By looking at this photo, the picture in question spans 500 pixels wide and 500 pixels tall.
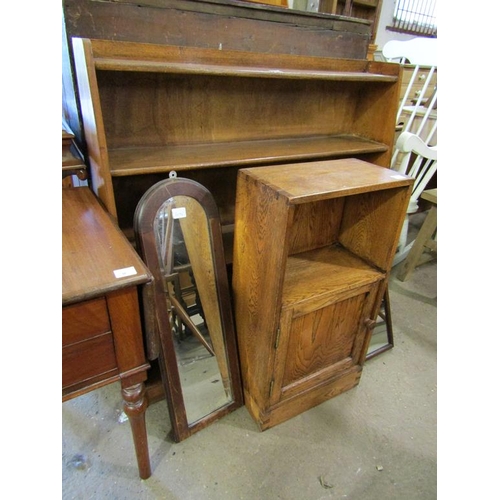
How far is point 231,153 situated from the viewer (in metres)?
1.26

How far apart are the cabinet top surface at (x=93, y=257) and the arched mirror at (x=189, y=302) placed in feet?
0.50

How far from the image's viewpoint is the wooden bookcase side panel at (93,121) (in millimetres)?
872

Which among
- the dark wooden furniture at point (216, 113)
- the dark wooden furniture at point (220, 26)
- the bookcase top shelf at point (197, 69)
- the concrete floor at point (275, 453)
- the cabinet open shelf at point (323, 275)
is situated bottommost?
the concrete floor at point (275, 453)

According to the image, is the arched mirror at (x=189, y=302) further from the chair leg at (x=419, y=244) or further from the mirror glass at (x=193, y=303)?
the chair leg at (x=419, y=244)

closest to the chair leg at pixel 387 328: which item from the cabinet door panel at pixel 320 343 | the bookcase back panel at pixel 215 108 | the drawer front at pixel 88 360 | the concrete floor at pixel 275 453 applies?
the concrete floor at pixel 275 453

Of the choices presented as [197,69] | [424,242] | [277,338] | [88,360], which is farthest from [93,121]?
[424,242]

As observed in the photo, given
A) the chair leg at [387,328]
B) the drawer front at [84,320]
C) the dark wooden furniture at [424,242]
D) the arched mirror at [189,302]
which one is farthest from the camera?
the dark wooden furniture at [424,242]

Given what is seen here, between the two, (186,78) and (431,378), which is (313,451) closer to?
(431,378)

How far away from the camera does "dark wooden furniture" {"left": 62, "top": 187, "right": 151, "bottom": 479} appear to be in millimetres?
731

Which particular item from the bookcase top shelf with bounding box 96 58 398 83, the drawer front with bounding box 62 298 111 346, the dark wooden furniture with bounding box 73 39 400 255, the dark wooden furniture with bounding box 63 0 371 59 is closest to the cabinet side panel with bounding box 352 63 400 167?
the dark wooden furniture with bounding box 73 39 400 255

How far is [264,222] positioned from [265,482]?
93 cm

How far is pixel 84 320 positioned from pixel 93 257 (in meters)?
0.16

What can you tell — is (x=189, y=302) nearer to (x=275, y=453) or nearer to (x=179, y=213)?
(x=179, y=213)

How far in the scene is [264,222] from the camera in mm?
1027
